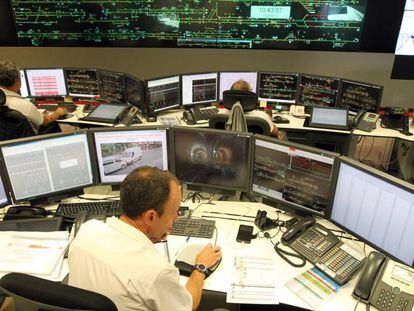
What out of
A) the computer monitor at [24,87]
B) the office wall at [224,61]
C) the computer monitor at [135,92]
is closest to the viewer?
the computer monitor at [135,92]

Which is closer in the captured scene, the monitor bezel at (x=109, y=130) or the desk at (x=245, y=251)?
the desk at (x=245, y=251)

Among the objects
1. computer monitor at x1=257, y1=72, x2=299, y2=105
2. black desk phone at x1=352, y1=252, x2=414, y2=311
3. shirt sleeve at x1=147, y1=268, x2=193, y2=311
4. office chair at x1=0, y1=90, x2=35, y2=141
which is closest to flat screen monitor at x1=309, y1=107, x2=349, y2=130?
computer monitor at x1=257, y1=72, x2=299, y2=105

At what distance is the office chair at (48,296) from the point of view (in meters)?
1.13

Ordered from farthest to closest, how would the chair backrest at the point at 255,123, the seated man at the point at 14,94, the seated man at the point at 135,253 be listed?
the seated man at the point at 14,94 < the chair backrest at the point at 255,123 < the seated man at the point at 135,253

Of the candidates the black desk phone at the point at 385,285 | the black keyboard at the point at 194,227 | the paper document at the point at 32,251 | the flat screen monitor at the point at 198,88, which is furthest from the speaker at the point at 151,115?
the black desk phone at the point at 385,285

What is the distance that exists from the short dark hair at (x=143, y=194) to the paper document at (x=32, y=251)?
642mm

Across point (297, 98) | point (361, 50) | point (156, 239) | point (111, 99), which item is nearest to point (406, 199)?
point (156, 239)

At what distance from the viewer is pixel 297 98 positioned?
4.38 meters

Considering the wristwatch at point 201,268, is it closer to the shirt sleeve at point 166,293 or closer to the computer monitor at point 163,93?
the shirt sleeve at point 166,293

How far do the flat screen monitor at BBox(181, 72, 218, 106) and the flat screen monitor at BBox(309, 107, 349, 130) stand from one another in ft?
3.85

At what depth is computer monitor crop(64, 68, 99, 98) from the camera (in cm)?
447

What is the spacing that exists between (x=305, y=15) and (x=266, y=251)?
3702 mm

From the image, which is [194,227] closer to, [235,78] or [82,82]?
[235,78]

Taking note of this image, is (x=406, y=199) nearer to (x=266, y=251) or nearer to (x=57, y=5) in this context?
(x=266, y=251)
